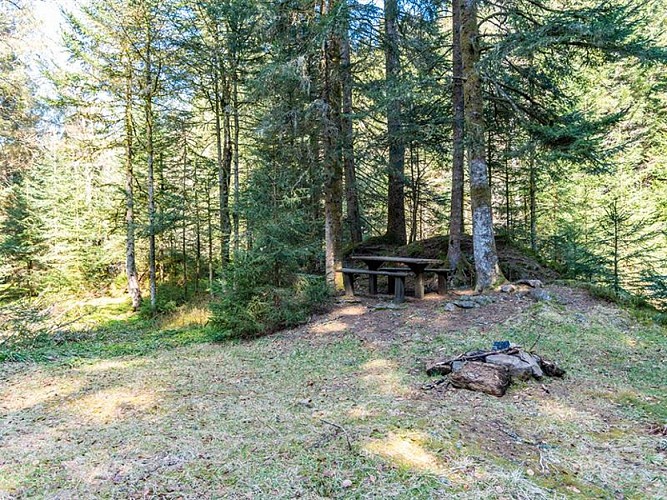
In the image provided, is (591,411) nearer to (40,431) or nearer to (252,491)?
(252,491)

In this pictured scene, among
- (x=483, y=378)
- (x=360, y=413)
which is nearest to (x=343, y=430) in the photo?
(x=360, y=413)

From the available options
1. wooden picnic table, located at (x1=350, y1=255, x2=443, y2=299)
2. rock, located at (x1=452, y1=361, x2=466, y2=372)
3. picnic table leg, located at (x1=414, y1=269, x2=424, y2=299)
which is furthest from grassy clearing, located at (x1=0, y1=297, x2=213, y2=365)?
rock, located at (x1=452, y1=361, x2=466, y2=372)

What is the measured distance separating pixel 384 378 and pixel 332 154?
5.21 m

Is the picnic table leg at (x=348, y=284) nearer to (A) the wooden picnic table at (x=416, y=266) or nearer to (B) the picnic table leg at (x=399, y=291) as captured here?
(A) the wooden picnic table at (x=416, y=266)

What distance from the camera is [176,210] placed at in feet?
41.9

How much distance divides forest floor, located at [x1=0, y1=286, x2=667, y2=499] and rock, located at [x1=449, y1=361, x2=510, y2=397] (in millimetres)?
107

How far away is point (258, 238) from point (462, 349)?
4178 millimetres

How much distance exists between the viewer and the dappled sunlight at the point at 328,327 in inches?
264

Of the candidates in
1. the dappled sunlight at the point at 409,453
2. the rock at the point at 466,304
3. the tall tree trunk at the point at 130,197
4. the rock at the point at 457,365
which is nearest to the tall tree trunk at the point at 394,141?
the rock at the point at 466,304

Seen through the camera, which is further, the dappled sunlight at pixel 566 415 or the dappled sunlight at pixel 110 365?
the dappled sunlight at pixel 110 365

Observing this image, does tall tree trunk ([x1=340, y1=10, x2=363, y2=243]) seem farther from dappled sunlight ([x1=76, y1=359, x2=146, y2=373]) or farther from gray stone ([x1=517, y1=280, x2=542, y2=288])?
dappled sunlight ([x1=76, y1=359, x2=146, y2=373])

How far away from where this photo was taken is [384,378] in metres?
4.52

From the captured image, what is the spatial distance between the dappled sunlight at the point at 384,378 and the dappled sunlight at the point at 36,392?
11.3 feet

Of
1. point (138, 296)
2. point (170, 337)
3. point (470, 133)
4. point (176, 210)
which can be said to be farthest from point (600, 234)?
point (138, 296)
